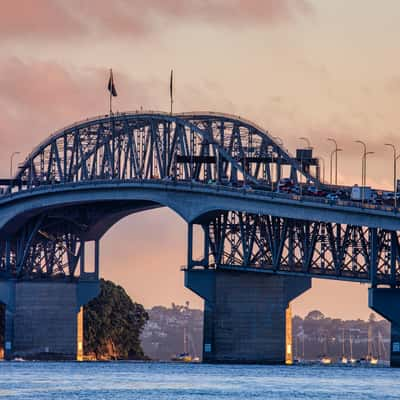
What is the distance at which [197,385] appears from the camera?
6654 inches

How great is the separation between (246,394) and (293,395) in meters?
3.60

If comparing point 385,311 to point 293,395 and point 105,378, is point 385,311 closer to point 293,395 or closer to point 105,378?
point 105,378

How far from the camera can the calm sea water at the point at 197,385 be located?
154625mm

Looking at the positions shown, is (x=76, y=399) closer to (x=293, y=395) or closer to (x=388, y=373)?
(x=293, y=395)

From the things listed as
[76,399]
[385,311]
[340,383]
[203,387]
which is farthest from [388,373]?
[76,399]

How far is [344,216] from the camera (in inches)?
7781

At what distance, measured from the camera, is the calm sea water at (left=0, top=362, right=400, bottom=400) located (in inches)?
6088

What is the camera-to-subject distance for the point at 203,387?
165875 millimetres

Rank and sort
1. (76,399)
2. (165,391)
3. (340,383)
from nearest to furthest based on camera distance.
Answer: (76,399) < (165,391) < (340,383)

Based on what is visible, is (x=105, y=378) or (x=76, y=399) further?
(x=105, y=378)

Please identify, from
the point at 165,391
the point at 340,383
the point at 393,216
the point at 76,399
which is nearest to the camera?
the point at 76,399

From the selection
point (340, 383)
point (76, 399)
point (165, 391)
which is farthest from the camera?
point (340, 383)

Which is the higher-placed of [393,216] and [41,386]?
[393,216]

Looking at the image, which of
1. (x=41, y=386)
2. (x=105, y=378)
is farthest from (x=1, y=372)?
(x=41, y=386)
